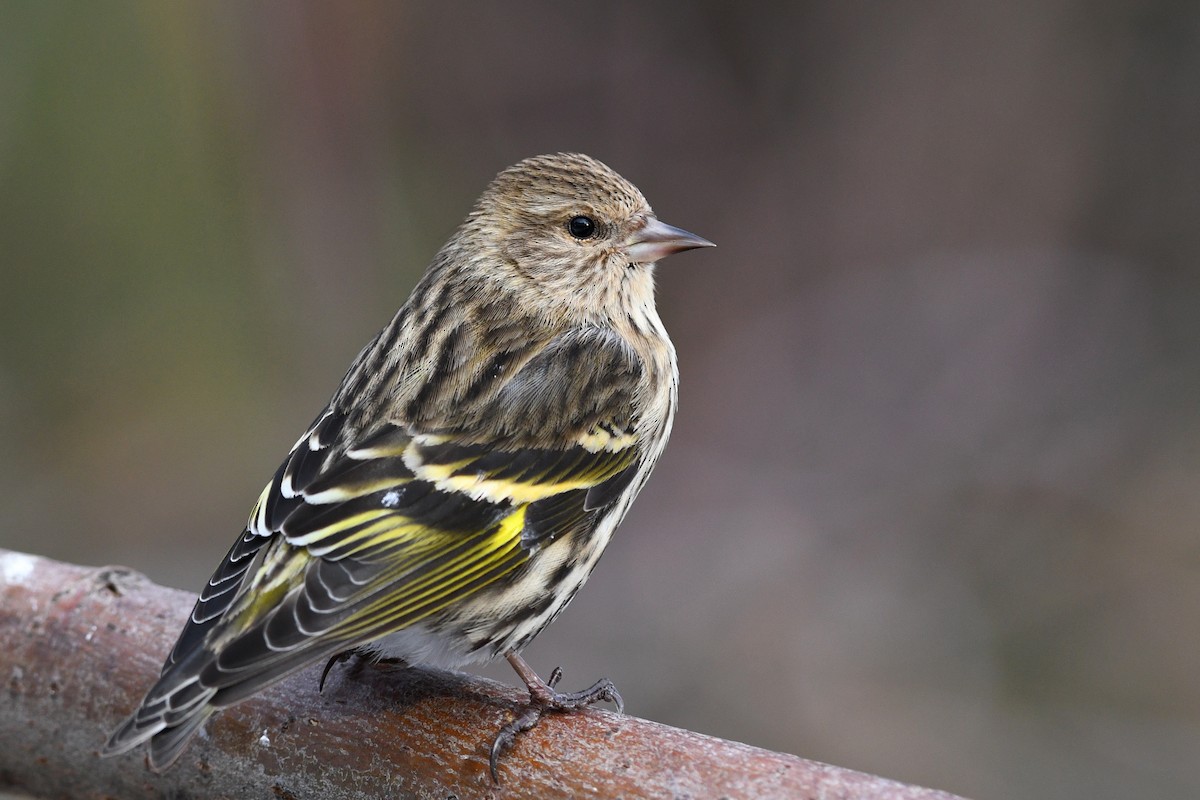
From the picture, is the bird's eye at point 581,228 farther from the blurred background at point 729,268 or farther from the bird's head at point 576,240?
the blurred background at point 729,268

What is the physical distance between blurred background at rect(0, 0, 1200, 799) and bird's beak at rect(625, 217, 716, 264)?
295 centimetres

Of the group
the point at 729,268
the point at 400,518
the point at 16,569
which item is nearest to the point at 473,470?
→ the point at 400,518

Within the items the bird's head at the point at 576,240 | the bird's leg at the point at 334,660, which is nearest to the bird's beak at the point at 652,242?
the bird's head at the point at 576,240

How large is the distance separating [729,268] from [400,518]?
16.7ft

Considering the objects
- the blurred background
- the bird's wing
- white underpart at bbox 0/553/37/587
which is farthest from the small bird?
the blurred background

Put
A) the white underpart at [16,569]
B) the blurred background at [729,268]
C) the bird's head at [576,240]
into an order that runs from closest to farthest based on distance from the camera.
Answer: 1. the white underpart at [16,569]
2. the bird's head at [576,240]
3. the blurred background at [729,268]

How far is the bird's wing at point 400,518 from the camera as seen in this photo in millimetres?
2572

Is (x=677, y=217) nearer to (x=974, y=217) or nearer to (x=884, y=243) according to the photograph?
(x=884, y=243)

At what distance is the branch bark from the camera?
2631 millimetres

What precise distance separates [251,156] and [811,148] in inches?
128

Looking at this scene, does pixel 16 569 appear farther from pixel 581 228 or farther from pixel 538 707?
pixel 581 228

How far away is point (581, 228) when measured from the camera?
12.3 ft

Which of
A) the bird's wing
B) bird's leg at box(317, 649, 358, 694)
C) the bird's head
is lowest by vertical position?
bird's leg at box(317, 649, 358, 694)

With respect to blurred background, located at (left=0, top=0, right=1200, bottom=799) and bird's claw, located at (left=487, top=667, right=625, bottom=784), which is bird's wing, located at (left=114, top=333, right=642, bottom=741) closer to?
bird's claw, located at (left=487, top=667, right=625, bottom=784)
